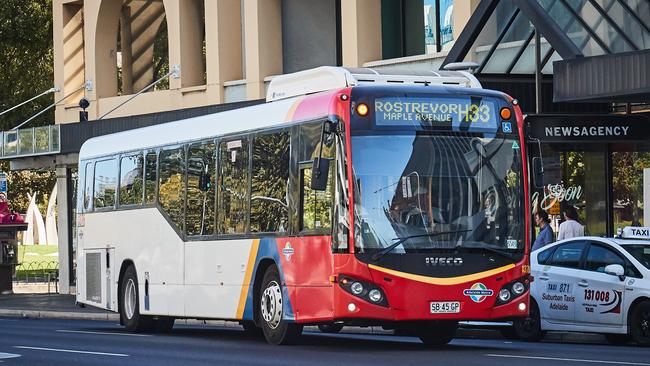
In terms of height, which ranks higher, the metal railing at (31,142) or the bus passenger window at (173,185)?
the metal railing at (31,142)

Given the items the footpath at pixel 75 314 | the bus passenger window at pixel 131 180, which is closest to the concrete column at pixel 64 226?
the footpath at pixel 75 314

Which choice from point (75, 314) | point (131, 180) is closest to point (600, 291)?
point (131, 180)

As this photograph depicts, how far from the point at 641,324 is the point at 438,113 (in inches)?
169

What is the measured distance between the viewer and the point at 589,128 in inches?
1135

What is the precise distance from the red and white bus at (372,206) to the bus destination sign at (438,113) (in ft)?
0.05

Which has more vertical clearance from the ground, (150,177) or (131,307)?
(150,177)

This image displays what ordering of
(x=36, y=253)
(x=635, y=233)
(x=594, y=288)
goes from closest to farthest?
1. (x=594, y=288)
2. (x=635, y=233)
3. (x=36, y=253)

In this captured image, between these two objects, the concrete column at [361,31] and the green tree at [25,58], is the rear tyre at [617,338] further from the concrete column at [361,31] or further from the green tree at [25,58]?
the green tree at [25,58]

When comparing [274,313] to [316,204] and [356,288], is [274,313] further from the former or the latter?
[356,288]

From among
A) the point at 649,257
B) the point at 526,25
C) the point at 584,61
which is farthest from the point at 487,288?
the point at 526,25

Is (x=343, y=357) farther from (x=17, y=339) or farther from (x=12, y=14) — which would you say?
(x=12, y=14)

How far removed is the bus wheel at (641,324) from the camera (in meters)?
20.8

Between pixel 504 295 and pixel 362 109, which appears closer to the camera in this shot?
pixel 362 109

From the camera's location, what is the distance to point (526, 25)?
98.6ft
